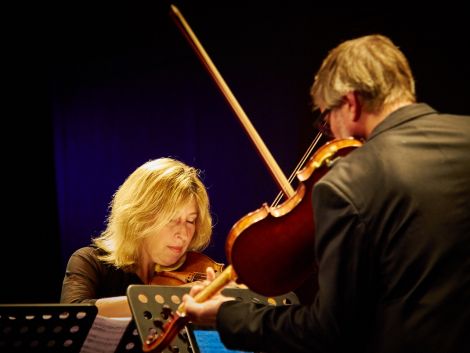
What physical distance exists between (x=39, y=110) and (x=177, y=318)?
2.59 meters

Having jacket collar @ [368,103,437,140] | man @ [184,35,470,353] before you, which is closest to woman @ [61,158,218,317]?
man @ [184,35,470,353]

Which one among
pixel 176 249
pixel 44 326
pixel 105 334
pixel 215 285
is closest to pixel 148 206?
pixel 176 249

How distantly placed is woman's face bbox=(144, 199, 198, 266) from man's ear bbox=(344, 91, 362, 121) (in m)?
1.33

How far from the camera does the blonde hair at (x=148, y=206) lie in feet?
8.86

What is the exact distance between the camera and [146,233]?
8.81ft

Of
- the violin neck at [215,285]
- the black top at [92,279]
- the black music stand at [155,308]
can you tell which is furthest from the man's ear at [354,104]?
the black top at [92,279]

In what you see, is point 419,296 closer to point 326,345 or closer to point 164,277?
point 326,345

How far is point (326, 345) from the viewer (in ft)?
4.66

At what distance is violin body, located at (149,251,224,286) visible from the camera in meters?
2.49

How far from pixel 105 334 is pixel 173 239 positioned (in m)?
0.82

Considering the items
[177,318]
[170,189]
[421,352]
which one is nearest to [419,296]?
[421,352]

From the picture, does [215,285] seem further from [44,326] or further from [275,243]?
[44,326]

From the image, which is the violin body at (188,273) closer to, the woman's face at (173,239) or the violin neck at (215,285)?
the woman's face at (173,239)

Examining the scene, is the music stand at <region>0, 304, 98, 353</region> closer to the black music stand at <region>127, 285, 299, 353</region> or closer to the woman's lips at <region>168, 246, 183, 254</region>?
the black music stand at <region>127, 285, 299, 353</region>
